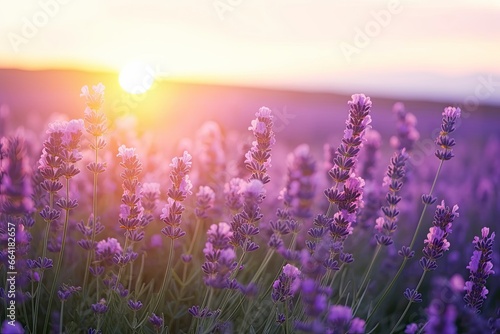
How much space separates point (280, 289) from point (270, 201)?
272cm

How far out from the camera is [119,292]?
8.69 feet

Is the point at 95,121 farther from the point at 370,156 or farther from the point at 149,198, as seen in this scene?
the point at 370,156

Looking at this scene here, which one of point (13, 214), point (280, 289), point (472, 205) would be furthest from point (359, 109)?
point (472, 205)

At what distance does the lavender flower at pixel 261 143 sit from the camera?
278 centimetres

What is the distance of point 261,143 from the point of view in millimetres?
2818

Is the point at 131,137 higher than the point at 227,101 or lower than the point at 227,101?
lower

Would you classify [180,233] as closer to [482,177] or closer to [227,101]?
[482,177]

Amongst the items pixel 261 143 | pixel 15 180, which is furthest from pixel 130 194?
pixel 261 143

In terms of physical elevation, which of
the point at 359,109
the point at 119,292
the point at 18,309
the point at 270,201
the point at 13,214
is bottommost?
the point at 18,309

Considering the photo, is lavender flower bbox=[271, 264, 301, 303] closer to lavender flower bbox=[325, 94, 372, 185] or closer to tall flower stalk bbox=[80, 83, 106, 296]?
lavender flower bbox=[325, 94, 372, 185]

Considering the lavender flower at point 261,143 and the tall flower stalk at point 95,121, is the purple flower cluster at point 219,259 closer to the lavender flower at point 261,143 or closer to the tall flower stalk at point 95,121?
the lavender flower at point 261,143

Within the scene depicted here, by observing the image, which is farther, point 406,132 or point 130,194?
point 406,132

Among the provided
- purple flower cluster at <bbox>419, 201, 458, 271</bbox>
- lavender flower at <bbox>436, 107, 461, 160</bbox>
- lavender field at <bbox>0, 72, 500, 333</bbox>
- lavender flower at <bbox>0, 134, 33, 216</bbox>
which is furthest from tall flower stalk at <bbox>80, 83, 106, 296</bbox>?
lavender flower at <bbox>436, 107, 461, 160</bbox>

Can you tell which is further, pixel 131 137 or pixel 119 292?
pixel 131 137
